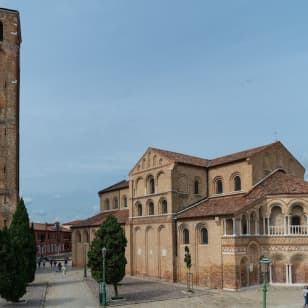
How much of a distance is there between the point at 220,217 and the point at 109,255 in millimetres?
10733

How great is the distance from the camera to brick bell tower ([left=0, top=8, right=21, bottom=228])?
46.9m

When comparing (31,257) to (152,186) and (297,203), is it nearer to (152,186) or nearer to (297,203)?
(152,186)

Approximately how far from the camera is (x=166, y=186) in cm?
4275

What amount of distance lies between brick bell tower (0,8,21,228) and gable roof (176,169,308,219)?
19.0 m

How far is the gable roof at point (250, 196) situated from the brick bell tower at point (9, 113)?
1903cm

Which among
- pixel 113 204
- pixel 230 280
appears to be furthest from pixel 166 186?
pixel 113 204

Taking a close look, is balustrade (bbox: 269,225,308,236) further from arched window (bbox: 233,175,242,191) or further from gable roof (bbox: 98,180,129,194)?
gable roof (bbox: 98,180,129,194)

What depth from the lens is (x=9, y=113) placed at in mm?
48000

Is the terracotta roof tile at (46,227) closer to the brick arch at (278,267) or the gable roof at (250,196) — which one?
the gable roof at (250,196)

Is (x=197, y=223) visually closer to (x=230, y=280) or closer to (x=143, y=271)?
(x=230, y=280)

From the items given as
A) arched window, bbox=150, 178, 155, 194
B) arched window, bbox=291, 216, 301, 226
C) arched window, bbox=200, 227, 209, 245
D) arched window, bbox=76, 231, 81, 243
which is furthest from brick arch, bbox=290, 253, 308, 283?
arched window, bbox=76, 231, 81, 243

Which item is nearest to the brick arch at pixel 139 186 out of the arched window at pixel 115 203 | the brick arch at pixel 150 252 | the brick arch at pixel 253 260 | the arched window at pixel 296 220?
the brick arch at pixel 150 252

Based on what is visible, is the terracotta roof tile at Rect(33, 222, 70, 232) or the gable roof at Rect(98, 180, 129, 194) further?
the terracotta roof tile at Rect(33, 222, 70, 232)

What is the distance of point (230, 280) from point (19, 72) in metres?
34.6
